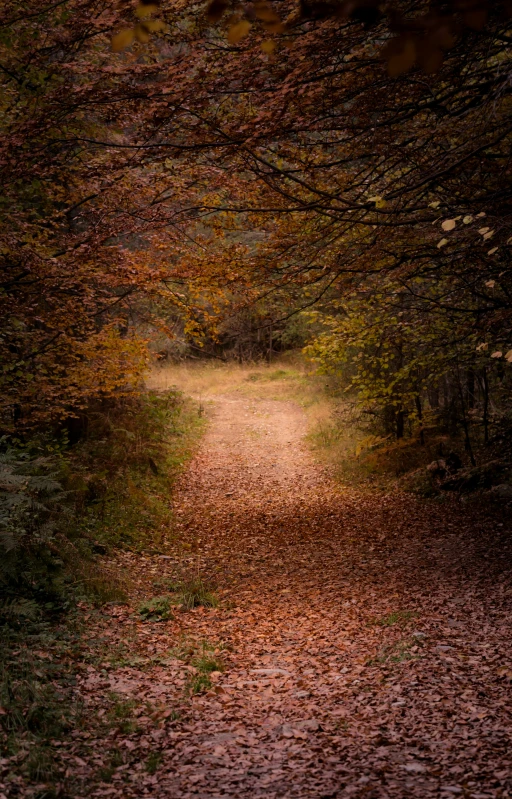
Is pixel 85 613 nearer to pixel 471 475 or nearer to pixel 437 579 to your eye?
pixel 437 579

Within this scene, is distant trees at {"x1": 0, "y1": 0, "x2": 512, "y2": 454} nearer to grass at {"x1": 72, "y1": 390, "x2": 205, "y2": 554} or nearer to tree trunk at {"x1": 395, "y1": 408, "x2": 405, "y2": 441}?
grass at {"x1": 72, "y1": 390, "x2": 205, "y2": 554}

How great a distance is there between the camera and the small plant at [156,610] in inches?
282

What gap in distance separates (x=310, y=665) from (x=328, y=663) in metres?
0.17

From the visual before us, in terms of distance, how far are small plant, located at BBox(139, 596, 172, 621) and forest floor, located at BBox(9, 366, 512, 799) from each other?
0.04 m

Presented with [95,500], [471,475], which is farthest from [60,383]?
[471,475]

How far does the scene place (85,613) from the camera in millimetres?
6742

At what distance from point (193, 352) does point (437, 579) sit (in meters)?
28.0

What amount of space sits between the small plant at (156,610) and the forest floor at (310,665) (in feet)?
0.12

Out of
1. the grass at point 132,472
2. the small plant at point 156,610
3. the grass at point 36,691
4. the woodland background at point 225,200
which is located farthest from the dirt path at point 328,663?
the woodland background at point 225,200

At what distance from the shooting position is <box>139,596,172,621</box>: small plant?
7168 millimetres

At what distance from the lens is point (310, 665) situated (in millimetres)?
5922

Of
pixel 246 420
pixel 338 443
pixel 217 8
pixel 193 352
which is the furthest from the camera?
pixel 193 352

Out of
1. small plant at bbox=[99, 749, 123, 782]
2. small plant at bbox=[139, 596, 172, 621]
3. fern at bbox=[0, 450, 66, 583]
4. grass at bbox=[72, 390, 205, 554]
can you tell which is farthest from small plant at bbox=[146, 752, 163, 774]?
grass at bbox=[72, 390, 205, 554]

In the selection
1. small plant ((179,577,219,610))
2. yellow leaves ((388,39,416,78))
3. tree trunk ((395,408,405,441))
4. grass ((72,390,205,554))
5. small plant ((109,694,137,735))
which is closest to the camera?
yellow leaves ((388,39,416,78))
